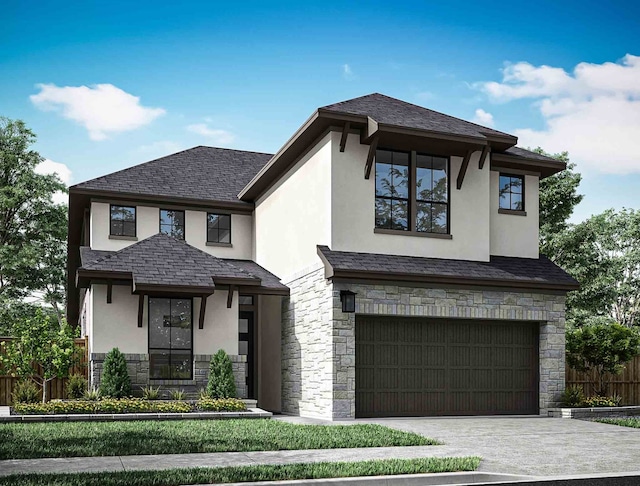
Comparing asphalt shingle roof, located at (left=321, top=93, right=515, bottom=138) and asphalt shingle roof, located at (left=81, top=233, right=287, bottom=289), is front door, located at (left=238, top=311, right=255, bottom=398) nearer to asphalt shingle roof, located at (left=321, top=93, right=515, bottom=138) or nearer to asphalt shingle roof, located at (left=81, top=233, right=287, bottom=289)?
asphalt shingle roof, located at (left=81, top=233, right=287, bottom=289)

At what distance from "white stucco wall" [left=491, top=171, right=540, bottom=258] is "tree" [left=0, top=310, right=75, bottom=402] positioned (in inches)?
430

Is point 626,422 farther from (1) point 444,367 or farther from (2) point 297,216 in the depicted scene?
(2) point 297,216

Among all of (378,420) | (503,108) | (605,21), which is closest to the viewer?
(378,420)

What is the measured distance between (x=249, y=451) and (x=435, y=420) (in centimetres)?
662

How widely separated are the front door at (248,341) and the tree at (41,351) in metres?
5.80

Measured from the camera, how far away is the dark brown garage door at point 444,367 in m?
17.1

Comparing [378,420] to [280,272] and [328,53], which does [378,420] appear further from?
[328,53]

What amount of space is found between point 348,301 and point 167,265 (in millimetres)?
4958

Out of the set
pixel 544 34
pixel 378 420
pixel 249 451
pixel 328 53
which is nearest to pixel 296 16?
pixel 328 53

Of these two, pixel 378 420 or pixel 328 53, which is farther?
pixel 328 53

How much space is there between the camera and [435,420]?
1642 centimetres

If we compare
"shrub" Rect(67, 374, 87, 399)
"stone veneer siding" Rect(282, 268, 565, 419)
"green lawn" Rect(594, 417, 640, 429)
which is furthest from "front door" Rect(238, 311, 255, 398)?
"green lawn" Rect(594, 417, 640, 429)

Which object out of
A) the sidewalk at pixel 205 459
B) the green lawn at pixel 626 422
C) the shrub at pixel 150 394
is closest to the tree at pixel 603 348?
the green lawn at pixel 626 422

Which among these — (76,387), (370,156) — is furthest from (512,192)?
(76,387)
